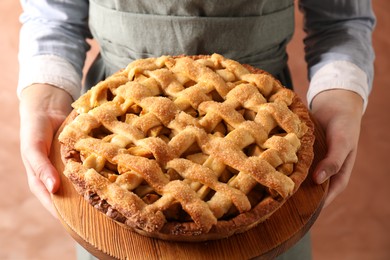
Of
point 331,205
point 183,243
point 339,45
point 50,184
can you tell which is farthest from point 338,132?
point 331,205

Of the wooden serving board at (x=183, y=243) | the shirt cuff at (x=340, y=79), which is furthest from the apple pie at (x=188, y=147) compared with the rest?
the shirt cuff at (x=340, y=79)

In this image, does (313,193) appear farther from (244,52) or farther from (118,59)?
(118,59)

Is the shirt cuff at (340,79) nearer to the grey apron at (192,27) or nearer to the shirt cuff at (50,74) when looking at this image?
the grey apron at (192,27)

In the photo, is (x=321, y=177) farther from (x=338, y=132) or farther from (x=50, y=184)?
(x=50, y=184)

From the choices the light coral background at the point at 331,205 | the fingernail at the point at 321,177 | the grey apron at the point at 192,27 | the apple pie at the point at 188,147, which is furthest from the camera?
the light coral background at the point at 331,205

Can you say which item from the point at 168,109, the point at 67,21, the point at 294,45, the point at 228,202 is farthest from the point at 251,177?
the point at 294,45

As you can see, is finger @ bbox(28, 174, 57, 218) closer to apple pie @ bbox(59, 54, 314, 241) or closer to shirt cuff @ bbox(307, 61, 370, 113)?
apple pie @ bbox(59, 54, 314, 241)
